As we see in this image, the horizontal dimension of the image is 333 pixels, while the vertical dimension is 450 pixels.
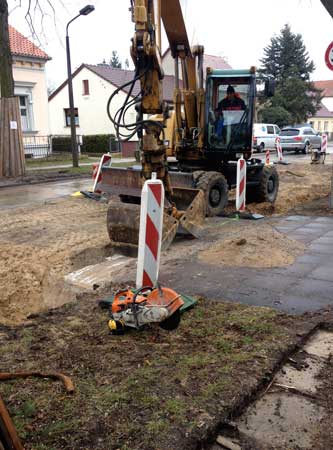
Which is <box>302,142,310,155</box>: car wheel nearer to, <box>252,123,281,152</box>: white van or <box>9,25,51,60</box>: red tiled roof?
<box>252,123,281,152</box>: white van

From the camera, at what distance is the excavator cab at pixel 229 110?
396 inches

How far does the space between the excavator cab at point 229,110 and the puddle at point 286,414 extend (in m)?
7.30

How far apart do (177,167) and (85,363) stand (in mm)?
8191

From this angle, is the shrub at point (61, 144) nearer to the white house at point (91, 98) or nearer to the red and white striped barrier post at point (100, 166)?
the white house at point (91, 98)

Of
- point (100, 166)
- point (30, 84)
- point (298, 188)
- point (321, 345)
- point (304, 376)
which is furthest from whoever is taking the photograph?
point (30, 84)

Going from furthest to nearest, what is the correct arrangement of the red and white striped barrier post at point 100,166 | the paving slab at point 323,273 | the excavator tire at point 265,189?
the red and white striped barrier post at point 100,166
the excavator tire at point 265,189
the paving slab at point 323,273

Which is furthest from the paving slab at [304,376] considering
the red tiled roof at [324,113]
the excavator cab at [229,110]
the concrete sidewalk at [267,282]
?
the red tiled roof at [324,113]

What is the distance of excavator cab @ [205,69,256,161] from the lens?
33.0 ft

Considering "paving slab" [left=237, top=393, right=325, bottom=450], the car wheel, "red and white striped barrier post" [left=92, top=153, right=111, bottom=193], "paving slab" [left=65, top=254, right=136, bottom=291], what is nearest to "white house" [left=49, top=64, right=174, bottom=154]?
the car wheel

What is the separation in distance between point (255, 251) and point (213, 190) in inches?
141

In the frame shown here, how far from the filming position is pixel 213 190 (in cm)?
980

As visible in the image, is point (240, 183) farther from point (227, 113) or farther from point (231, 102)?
point (231, 102)

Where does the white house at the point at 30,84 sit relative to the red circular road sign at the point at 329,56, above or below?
above

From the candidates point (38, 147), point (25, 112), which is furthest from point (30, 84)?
point (38, 147)
